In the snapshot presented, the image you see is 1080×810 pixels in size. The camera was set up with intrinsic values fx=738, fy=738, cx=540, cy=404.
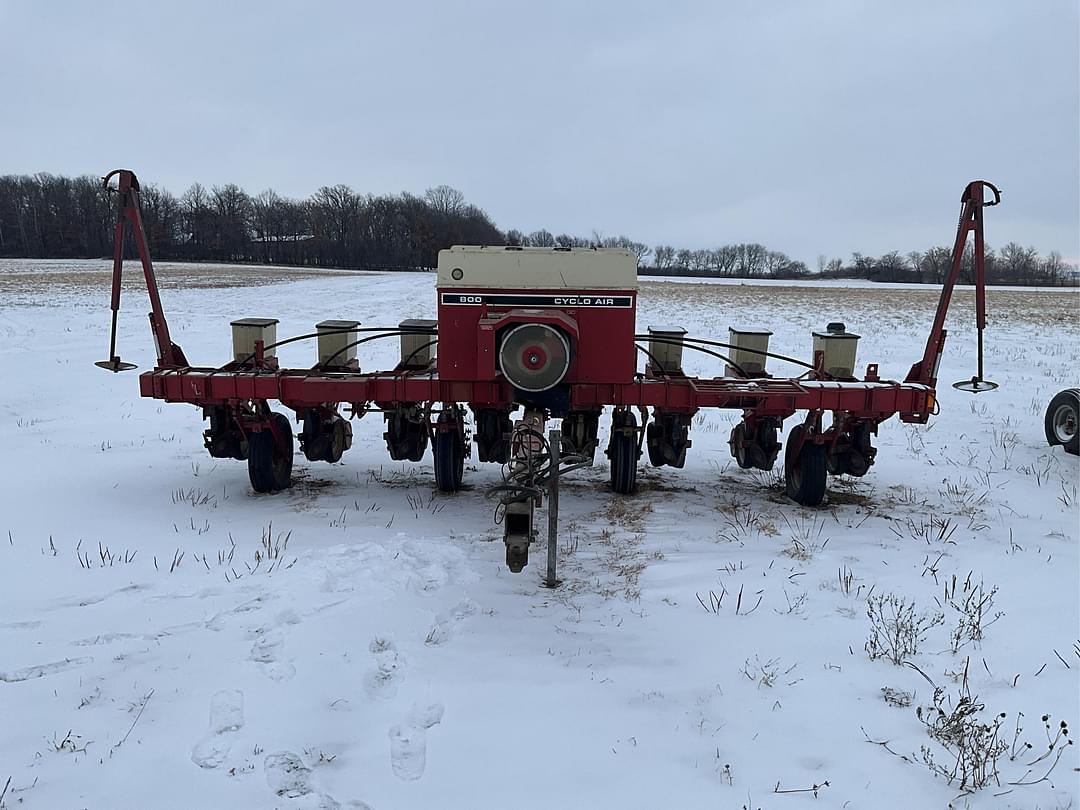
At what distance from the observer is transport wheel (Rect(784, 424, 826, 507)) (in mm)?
6035

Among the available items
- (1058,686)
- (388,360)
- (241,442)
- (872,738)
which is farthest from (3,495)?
(388,360)

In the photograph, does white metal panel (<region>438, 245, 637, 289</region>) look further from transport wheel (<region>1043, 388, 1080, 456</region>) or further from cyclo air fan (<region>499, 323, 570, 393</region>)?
transport wheel (<region>1043, 388, 1080, 456</region>)

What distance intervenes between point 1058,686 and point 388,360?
13364 millimetres

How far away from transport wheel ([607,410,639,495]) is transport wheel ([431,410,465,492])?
4.32ft

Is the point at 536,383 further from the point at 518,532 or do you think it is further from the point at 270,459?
the point at 270,459

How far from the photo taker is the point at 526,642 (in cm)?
367

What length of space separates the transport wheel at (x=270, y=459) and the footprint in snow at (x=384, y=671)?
2.98 metres

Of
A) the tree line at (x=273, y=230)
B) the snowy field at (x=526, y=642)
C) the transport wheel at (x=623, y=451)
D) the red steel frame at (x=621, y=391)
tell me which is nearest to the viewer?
the snowy field at (x=526, y=642)

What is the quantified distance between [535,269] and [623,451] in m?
1.78

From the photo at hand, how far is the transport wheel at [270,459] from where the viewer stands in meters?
6.09

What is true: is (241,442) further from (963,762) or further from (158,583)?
(963,762)

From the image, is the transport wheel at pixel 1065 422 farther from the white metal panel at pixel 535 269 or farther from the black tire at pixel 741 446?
the white metal panel at pixel 535 269

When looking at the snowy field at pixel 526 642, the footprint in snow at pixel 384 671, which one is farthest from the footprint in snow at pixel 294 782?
the footprint in snow at pixel 384 671

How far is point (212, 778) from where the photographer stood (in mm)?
2684
